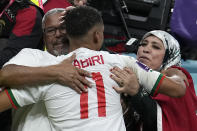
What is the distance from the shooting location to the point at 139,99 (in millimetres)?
1245

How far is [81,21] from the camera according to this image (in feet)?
3.44

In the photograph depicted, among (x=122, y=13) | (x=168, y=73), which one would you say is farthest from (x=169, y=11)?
(x=168, y=73)

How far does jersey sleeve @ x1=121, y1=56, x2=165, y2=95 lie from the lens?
3.57 feet

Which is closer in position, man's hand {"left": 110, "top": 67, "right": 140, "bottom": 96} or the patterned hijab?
man's hand {"left": 110, "top": 67, "right": 140, "bottom": 96}

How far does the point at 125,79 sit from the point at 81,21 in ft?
1.04

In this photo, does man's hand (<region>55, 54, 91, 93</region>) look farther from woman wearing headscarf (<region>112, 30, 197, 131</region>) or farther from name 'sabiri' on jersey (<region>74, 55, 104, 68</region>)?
woman wearing headscarf (<region>112, 30, 197, 131</region>)

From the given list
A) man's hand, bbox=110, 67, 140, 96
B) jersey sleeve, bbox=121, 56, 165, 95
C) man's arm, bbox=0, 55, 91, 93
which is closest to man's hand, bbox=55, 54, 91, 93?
man's arm, bbox=0, 55, 91, 93

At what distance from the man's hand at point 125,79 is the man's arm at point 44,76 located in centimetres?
13

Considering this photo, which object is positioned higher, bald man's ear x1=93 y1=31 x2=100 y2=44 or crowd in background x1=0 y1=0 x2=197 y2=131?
bald man's ear x1=93 y1=31 x2=100 y2=44

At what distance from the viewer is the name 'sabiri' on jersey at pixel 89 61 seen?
104cm

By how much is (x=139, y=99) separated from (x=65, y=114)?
42cm

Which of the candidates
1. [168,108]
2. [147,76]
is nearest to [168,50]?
[168,108]

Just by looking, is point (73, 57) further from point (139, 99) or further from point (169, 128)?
point (169, 128)

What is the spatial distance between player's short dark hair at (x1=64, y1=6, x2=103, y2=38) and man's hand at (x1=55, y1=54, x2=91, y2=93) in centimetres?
14
